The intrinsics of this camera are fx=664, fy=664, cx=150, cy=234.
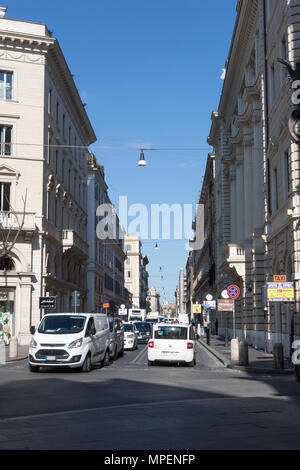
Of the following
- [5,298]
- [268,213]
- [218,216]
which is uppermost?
[218,216]

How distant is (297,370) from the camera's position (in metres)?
17.4

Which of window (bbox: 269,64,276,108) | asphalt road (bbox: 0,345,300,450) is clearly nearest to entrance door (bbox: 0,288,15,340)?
window (bbox: 269,64,276,108)

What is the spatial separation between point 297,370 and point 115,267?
83570 millimetres

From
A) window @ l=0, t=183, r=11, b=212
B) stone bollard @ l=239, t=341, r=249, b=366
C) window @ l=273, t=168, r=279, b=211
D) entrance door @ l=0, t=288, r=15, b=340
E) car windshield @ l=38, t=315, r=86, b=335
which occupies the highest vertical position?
window @ l=0, t=183, r=11, b=212

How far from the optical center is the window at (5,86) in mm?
42125

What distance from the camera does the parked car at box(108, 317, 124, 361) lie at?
1063 inches

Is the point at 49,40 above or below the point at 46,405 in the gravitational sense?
above

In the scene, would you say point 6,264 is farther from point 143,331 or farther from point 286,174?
point 286,174

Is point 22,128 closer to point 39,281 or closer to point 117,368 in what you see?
point 39,281

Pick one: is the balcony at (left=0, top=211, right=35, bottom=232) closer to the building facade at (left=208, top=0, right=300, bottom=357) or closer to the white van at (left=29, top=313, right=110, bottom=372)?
the building facade at (left=208, top=0, right=300, bottom=357)

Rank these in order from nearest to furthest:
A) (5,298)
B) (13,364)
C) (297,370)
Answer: (297,370), (13,364), (5,298)

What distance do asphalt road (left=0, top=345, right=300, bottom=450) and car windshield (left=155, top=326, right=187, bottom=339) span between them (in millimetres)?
4466

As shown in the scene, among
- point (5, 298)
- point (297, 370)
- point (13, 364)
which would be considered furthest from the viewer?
point (5, 298)

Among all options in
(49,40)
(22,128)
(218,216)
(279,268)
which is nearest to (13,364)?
(279,268)
